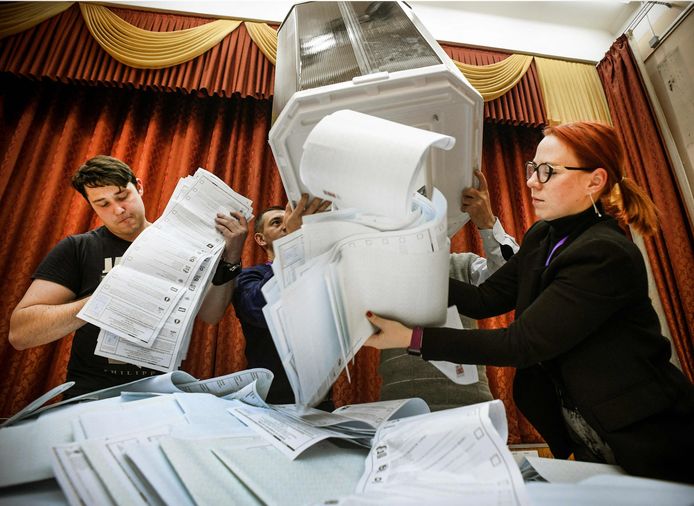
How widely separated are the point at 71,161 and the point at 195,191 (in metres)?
1.40

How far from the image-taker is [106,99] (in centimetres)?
184

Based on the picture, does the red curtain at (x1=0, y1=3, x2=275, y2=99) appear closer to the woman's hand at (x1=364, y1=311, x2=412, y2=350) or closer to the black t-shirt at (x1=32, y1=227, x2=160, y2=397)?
the black t-shirt at (x1=32, y1=227, x2=160, y2=397)

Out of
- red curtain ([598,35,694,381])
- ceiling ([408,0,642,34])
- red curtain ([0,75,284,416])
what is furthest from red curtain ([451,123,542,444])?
red curtain ([0,75,284,416])

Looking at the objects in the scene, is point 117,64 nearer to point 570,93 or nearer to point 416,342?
point 416,342

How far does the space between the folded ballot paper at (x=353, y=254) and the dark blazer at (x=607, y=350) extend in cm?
8

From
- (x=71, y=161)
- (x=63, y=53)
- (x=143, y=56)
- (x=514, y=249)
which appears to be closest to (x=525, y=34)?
(x=514, y=249)

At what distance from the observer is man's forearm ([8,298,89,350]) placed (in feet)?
2.39

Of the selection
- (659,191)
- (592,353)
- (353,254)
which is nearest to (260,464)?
(353,254)

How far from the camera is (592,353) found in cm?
45

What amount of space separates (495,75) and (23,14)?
229 centimetres

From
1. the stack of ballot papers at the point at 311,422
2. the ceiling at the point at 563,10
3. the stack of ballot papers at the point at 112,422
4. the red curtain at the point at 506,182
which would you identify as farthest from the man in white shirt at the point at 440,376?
the ceiling at the point at 563,10

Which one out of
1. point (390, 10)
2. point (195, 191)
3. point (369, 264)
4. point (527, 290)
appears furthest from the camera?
point (195, 191)

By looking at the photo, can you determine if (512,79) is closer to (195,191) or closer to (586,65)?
(586,65)

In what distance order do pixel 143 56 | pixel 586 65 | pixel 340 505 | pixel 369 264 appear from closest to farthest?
1. pixel 340 505
2. pixel 369 264
3. pixel 143 56
4. pixel 586 65
